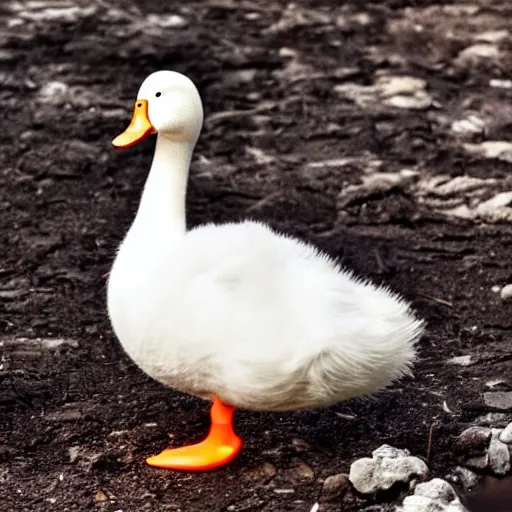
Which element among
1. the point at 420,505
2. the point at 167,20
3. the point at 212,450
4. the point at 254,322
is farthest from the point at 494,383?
the point at 167,20

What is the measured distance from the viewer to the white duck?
3.05 m

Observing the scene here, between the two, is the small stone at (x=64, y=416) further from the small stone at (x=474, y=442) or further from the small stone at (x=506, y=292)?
the small stone at (x=506, y=292)

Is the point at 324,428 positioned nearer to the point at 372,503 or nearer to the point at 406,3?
the point at 372,503

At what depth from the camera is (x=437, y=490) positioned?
10.4 ft

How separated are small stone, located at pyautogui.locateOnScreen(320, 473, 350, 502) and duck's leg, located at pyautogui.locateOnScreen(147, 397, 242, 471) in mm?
309

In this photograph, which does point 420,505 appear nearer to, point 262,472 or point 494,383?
point 262,472

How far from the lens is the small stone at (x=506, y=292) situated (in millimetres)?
4316

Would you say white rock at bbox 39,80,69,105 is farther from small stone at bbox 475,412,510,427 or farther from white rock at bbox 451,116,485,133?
small stone at bbox 475,412,510,427

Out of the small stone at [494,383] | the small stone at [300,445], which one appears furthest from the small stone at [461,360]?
the small stone at [300,445]

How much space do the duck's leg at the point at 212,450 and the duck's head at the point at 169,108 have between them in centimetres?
81

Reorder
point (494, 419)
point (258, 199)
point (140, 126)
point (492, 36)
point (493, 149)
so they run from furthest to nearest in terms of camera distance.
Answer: point (492, 36) < point (493, 149) < point (258, 199) < point (494, 419) < point (140, 126)

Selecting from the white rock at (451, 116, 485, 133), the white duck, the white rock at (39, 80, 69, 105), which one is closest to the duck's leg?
the white duck

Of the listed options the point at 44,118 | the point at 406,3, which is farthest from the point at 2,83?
the point at 406,3

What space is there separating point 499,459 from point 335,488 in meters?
0.50
